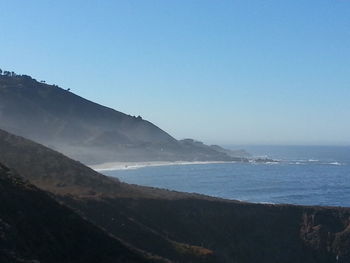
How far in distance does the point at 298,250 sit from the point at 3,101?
138776 millimetres

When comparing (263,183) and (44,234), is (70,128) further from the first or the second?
(44,234)

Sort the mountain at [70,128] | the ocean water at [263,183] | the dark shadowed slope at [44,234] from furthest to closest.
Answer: the mountain at [70,128], the ocean water at [263,183], the dark shadowed slope at [44,234]

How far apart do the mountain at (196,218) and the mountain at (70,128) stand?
91.3 m

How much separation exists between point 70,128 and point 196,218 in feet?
436

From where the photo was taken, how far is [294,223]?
4728cm

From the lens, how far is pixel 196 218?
44.1 meters

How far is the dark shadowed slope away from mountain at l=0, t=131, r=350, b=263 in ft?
33.1

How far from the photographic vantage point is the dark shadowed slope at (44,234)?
19609 millimetres

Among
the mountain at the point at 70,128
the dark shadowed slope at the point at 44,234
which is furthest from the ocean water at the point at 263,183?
the dark shadowed slope at the point at 44,234

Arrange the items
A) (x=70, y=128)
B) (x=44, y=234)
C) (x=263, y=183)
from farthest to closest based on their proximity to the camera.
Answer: (x=70, y=128) < (x=263, y=183) < (x=44, y=234)

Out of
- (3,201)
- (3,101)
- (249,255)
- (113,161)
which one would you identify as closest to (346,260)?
(249,255)

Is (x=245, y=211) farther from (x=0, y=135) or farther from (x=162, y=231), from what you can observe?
(x=0, y=135)

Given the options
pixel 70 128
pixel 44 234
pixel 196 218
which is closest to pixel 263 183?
pixel 196 218

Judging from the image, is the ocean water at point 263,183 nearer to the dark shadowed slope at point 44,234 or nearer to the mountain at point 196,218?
the mountain at point 196,218
